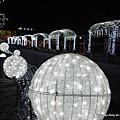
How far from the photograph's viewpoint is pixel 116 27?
16203 mm

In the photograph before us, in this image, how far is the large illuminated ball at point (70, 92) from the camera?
2354mm

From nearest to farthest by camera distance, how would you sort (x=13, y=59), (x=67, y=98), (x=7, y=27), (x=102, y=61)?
(x=67, y=98) < (x=13, y=59) < (x=102, y=61) < (x=7, y=27)

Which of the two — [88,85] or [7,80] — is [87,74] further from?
[7,80]

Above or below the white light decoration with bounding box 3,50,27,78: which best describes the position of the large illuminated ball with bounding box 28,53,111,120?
above

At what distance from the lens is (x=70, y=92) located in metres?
2.34

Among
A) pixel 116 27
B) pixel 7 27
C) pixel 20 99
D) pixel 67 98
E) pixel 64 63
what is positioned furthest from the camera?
pixel 7 27

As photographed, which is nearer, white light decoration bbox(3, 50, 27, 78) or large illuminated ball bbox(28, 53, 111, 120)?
large illuminated ball bbox(28, 53, 111, 120)

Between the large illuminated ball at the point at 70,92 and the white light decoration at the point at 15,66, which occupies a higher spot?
the large illuminated ball at the point at 70,92

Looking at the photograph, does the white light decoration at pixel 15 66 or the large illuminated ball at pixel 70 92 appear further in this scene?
the white light decoration at pixel 15 66

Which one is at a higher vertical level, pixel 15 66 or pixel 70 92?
pixel 70 92

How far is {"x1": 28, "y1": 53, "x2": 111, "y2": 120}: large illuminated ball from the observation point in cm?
235

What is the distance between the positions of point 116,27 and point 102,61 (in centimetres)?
354

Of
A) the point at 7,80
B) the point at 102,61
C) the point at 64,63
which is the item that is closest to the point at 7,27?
the point at 102,61

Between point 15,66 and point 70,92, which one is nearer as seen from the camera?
point 70,92
